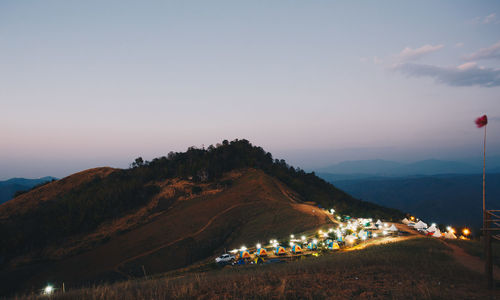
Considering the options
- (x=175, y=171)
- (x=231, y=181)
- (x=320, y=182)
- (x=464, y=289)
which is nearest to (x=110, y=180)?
(x=175, y=171)

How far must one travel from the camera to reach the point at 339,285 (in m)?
9.67

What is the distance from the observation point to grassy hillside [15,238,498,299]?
786 centimetres

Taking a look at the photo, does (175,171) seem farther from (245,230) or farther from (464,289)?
(464,289)

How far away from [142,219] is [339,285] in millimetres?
43011

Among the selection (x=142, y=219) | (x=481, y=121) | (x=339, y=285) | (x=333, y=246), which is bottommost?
(x=142, y=219)

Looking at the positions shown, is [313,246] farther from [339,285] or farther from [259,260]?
[339,285]

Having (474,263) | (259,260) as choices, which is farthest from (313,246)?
(474,263)

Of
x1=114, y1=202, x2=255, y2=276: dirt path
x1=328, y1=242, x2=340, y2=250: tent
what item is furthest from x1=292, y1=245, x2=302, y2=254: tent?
x1=114, y1=202, x2=255, y2=276: dirt path

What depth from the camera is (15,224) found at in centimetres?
4419

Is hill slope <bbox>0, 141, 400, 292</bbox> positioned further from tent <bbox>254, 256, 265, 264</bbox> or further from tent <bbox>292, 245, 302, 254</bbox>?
tent <bbox>254, 256, 265, 264</bbox>

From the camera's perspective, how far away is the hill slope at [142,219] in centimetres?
3375

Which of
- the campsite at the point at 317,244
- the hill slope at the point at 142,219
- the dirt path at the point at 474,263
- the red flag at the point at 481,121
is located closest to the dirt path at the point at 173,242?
the hill slope at the point at 142,219

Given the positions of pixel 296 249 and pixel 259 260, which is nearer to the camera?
pixel 259 260

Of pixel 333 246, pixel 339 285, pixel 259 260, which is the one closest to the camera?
pixel 339 285
